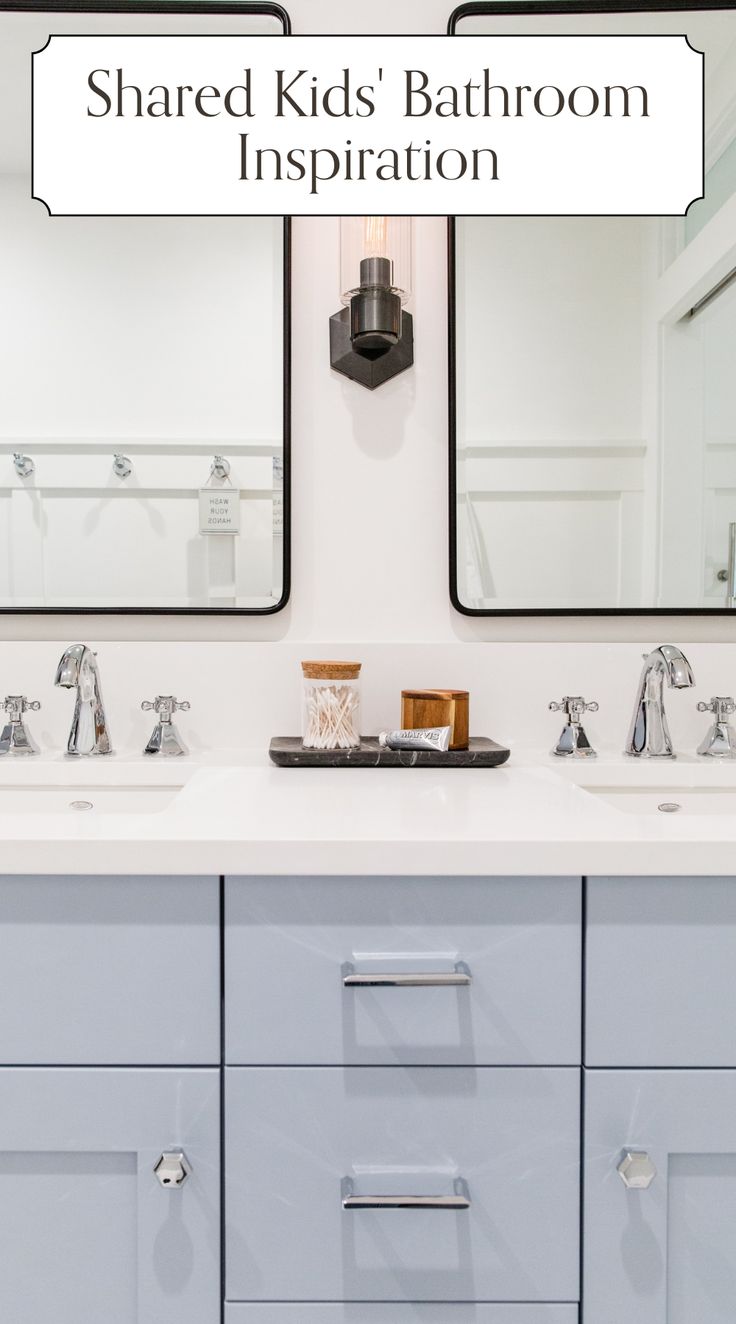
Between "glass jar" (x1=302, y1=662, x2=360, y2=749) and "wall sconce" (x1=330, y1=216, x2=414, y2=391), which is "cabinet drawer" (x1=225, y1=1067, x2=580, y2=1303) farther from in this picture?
"wall sconce" (x1=330, y1=216, x2=414, y2=391)

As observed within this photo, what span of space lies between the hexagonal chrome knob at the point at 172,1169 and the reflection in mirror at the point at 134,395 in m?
0.72

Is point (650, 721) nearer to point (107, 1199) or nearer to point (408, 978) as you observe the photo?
point (408, 978)

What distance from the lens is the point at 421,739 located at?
41.6 inches

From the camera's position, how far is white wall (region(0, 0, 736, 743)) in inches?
47.6

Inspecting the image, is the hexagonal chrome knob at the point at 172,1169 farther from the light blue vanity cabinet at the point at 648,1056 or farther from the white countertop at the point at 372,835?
the light blue vanity cabinet at the point at 648,1056

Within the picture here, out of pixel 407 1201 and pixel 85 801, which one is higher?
pixel 85 801

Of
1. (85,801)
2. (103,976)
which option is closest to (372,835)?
(103,976)

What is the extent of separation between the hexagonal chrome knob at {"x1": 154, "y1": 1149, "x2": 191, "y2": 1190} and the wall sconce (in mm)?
1007

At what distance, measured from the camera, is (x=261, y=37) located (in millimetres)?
1135

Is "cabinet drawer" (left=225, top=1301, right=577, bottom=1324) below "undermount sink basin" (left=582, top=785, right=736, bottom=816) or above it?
below

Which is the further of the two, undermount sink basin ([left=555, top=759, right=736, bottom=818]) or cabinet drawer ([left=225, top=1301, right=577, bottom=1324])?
undermount sink basin ([left=555, top=759, right=736, bottom=818])

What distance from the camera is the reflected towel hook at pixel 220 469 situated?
1.20 meters

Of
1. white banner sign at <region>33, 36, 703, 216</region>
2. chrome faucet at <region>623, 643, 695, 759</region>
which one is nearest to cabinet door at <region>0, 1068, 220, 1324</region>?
chrome faucet at <region>623, 643, 695, 759</region>

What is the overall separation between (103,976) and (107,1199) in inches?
8.0
